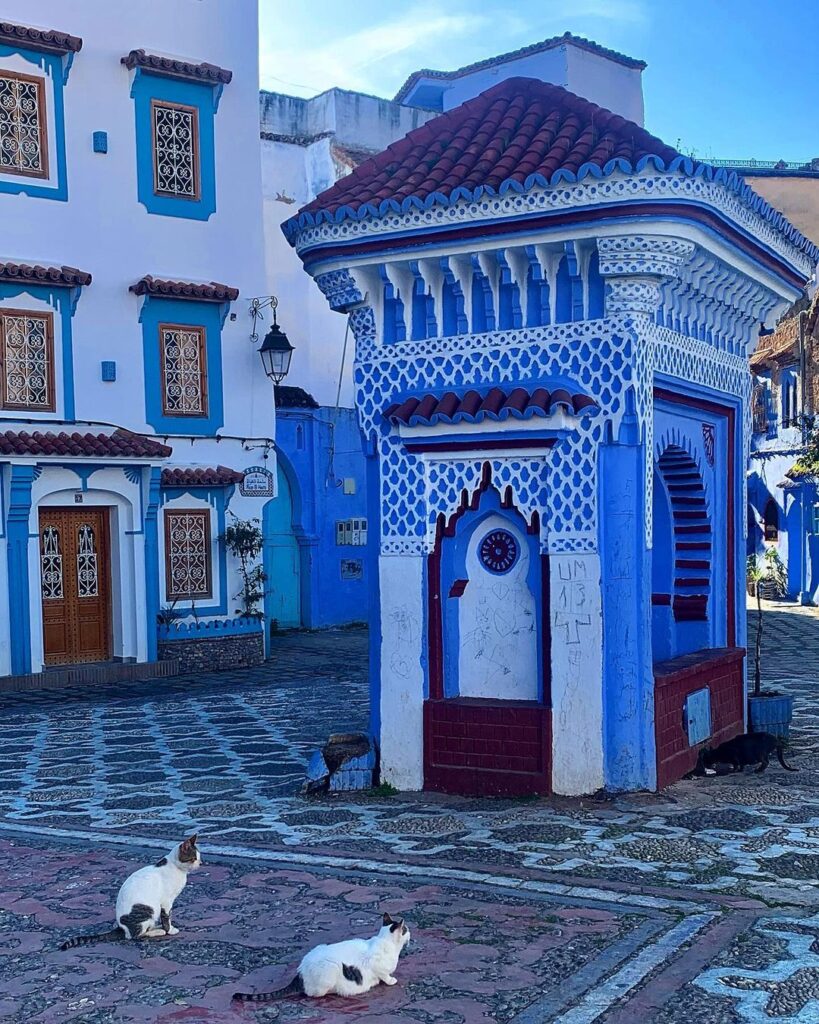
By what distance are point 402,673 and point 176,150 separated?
1061 centimetres

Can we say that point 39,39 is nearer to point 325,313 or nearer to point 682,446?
point 325,313

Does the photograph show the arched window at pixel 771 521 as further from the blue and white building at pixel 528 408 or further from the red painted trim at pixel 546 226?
the red painted trim at pixel 546 226

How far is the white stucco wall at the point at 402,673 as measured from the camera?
8461mm

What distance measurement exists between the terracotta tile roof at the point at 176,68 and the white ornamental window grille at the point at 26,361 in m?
3.55

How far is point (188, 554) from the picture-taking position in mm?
17141

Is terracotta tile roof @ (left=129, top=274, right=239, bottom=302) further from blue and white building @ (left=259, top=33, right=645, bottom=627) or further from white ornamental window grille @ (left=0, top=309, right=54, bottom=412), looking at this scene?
blue and white building @ (left=259, top=33, right=645, bottom=627)

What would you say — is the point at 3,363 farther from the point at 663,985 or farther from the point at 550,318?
the point at 663,985

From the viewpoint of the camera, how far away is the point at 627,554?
7895mm

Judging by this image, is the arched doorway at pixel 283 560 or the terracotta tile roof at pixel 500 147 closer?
the terracotta tile roof at pixel 500 147

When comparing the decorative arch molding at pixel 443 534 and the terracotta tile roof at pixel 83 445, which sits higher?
the terracotta tile roof at pixel 83 445

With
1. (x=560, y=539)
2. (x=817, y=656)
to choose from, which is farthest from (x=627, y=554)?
(x=817, y=656)

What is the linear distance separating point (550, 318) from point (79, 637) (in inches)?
392

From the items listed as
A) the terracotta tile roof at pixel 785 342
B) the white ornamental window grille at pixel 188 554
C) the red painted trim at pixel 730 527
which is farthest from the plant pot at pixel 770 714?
the terracotta tile roof at pixel 785 342

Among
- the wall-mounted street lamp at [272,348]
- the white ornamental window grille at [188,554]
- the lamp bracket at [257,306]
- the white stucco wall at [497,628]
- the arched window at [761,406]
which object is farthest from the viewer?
the arched window at [761,406]
